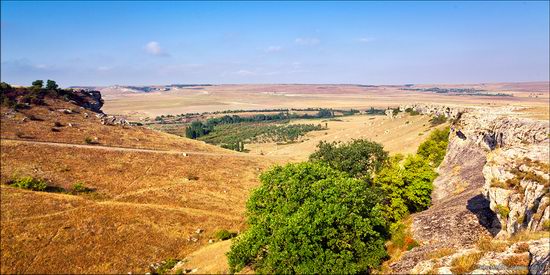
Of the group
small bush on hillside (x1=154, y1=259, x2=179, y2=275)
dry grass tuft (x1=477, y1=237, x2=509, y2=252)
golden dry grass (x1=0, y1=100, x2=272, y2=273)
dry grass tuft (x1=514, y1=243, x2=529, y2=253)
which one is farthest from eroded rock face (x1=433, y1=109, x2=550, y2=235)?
golden dry grass (x1=0, y1=100, x2=272, y2=273)

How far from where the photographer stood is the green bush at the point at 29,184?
70.1m

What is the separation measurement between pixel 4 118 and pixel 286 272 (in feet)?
367

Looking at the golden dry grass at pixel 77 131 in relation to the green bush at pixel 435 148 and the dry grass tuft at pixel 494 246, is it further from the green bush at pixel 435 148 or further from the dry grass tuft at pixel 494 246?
the dry grass tuft at pixel 494 246

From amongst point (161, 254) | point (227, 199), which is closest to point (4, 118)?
point (227, 199)

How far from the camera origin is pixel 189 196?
79875mm

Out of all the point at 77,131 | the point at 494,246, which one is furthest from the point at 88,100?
the point at 494,246

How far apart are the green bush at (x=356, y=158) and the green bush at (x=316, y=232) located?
20.0m

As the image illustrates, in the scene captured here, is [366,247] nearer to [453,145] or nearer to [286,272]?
[286,272]

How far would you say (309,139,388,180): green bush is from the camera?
57.2 m

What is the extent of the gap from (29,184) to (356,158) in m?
66.8

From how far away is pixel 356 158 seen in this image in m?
58.6

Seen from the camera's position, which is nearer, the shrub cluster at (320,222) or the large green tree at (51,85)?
the shrub cluster at (320,222)

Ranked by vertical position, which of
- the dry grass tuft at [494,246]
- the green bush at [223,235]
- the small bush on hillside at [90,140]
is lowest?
the green bush at [223,235]

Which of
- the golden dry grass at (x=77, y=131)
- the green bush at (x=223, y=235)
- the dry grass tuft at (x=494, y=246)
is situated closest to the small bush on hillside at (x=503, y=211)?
the dry grass tuft at (x=494, y=246)
